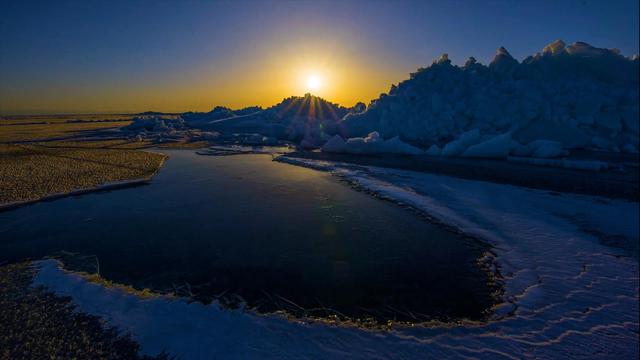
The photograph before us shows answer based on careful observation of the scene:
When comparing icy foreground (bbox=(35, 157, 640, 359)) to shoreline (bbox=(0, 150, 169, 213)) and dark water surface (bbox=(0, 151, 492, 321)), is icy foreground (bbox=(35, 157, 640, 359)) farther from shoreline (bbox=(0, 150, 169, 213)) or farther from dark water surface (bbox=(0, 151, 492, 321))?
shoreline (bbox=(0, 150, 169, 213))

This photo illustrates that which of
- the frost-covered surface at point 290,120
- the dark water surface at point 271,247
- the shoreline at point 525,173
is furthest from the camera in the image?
the frost-covered surface at point 290,120

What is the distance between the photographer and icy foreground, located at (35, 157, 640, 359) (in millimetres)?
3693

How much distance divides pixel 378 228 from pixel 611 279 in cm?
420

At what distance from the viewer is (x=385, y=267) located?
18.8 feet

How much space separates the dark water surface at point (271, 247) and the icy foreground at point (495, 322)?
411 mm

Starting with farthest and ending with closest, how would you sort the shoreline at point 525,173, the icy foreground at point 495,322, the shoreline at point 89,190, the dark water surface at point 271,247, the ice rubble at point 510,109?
the ice rubble at point 510,109
the shoreline at point 525,173
the shoreline at point 89,190
the dark water surface at point 271,247
the icy foreground at point 495,322

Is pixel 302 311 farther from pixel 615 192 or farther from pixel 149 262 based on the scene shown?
pixel 615 192

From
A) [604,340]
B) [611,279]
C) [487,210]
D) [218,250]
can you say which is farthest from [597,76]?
[218,250]

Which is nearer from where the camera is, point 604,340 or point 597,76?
point 604,340

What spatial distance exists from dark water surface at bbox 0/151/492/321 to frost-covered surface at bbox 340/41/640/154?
17980mm

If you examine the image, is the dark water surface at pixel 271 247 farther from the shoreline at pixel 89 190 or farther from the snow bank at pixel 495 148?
the snow bank at pixel 495 148

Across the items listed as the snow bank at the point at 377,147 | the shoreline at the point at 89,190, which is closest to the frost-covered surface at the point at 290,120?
the snow bank at the point at 377,147

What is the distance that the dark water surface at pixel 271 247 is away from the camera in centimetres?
486

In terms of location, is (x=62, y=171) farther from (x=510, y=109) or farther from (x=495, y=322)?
(x=510, y=109)
